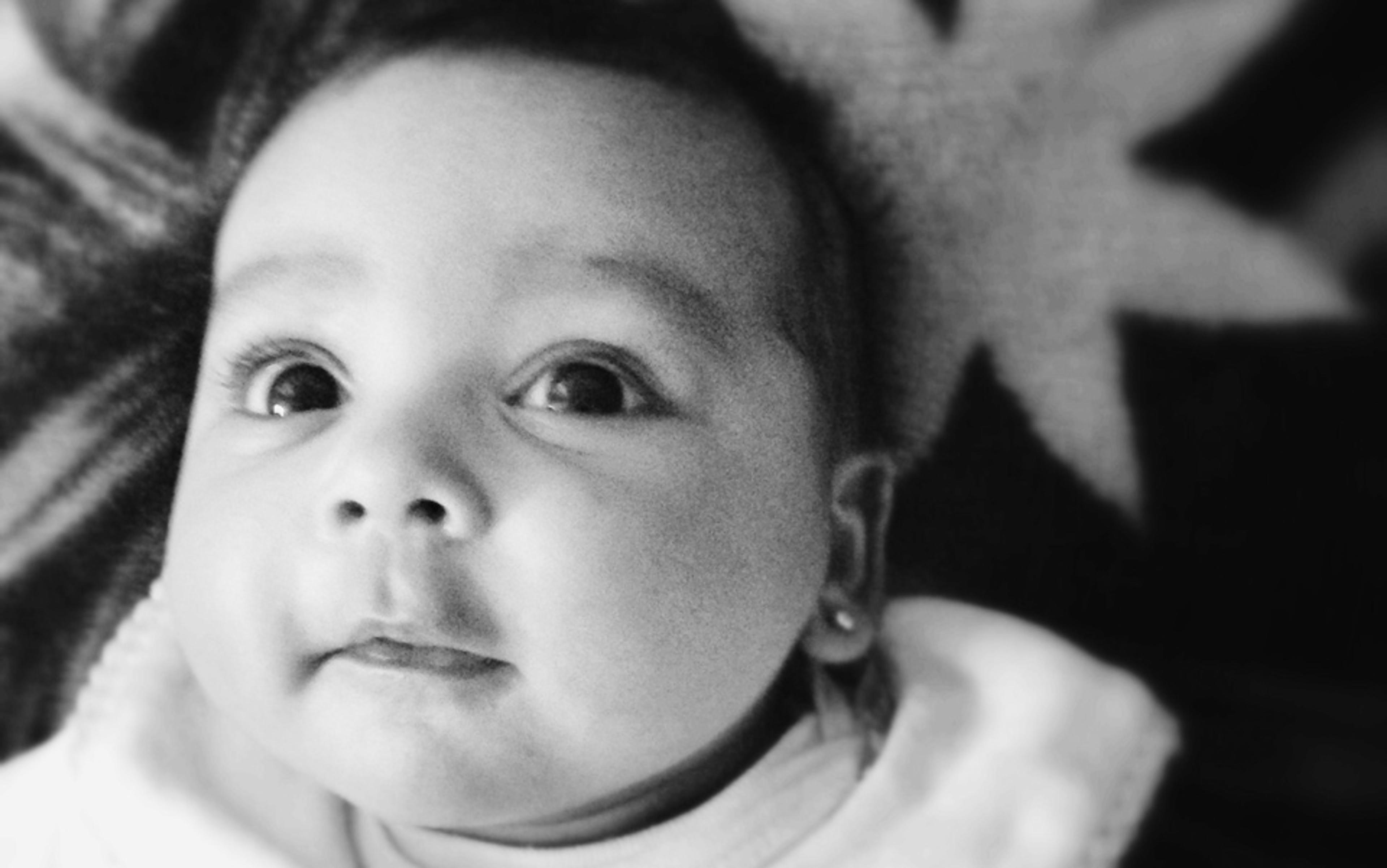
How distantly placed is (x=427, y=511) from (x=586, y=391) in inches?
2.7

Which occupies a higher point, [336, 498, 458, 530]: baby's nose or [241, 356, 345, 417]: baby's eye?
[336, 498, 458, 530]: baby's nose

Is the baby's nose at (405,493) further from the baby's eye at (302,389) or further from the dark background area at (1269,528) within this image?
the dark background area at (1269,528)

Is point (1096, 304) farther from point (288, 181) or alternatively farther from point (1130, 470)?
point (288, 181)

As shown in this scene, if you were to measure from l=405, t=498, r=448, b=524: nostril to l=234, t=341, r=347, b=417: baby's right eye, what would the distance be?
7cm

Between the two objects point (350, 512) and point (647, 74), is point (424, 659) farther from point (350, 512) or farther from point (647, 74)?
point (647, 74)

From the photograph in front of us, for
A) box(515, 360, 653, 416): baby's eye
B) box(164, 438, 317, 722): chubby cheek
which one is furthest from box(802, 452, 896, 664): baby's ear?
box(164, 438, 317, 722): chubby cheek

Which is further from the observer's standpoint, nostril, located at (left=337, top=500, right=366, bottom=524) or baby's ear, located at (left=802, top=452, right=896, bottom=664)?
baby's ear, located at (left=802, top=452, right=896, bottom=664)

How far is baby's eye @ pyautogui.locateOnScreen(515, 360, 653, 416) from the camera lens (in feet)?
1.49

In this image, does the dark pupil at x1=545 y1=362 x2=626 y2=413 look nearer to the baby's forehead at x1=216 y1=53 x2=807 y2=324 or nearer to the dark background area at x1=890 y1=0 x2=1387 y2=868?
the baby's forehead at x1=216 y1=53 x2=807 y2=324

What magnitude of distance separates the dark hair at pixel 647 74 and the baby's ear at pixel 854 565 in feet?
0.05

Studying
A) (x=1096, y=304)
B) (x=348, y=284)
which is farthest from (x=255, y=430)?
(x=1096, y=304)

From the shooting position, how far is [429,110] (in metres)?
0.47

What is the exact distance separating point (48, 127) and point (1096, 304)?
455 mm

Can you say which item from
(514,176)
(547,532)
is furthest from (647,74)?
(547,532)
